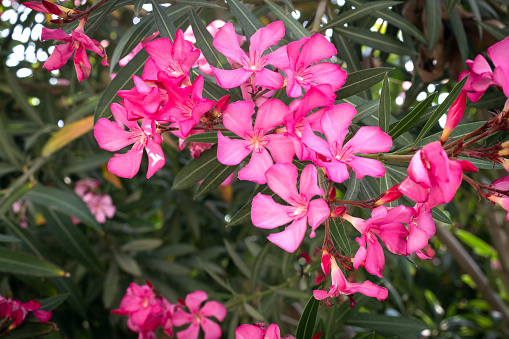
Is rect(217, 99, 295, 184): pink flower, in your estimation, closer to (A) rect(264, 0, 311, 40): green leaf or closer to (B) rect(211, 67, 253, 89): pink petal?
(B) rect(211, 67, 253, 89): pink petal

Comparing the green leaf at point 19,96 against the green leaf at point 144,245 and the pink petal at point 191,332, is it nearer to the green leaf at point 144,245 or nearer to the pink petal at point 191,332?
the green leaf at point 144,245

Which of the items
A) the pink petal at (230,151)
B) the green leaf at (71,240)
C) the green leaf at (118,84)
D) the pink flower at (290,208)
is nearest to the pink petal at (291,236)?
the pink flower at (290,208)

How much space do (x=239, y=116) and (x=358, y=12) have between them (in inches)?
24.0

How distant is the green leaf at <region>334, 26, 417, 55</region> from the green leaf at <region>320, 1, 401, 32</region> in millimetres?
46

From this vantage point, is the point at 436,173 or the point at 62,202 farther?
the point at 62,202

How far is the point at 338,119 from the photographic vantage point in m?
0.60

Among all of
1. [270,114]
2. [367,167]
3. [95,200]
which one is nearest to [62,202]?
[95,200]

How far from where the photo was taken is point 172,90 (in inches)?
23.0

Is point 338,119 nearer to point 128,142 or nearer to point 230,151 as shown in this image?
point 230,151

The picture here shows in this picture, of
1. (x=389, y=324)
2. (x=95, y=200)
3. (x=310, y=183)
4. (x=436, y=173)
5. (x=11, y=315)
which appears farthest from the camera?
(x=95, y=200)

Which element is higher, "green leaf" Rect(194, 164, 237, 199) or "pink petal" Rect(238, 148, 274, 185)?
"pink petal" Rect(238, 148, 274, 185)

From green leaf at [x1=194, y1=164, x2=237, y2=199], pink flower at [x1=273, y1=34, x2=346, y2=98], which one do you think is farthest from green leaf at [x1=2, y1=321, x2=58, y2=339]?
pink flower at [x1=273, y1=34, x2=346, y2=98]

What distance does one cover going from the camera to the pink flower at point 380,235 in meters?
0.54

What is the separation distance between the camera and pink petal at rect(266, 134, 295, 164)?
61cm
